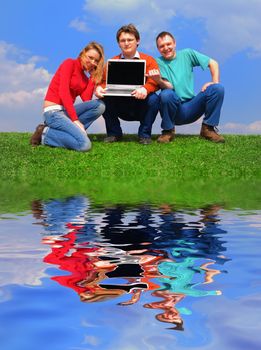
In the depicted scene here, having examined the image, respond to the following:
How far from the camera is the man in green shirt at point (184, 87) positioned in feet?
38.1

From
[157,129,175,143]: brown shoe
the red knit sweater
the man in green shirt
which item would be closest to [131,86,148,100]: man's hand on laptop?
the red knit sweater

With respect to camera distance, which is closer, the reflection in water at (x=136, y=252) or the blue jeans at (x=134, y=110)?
the reflection in water at (x=136, y=252)

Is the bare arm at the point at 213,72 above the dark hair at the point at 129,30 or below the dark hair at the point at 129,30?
below

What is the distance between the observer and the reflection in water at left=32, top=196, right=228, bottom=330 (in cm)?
265

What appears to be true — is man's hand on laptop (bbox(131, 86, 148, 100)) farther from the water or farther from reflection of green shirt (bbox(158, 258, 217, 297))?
reflection of green shirt (bbox(158, 258, 217, 297))

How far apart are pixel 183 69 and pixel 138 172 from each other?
335 cm

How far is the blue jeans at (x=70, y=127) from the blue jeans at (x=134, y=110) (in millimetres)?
338

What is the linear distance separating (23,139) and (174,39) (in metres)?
3.99

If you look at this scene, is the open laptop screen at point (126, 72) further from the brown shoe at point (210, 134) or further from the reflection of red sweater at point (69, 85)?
the brown shoe at point (210, 134)

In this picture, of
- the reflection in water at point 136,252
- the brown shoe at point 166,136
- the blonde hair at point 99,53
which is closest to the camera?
the reflection in water at point 136,252

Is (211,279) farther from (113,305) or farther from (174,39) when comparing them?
(174,39)

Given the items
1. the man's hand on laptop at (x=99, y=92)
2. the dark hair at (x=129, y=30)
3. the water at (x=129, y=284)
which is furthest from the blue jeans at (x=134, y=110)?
the water at (x=129, y=284)

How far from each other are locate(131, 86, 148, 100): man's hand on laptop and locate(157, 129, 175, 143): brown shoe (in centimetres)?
118

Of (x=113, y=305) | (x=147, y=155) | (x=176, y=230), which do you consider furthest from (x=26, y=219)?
(x=147, y=155)
